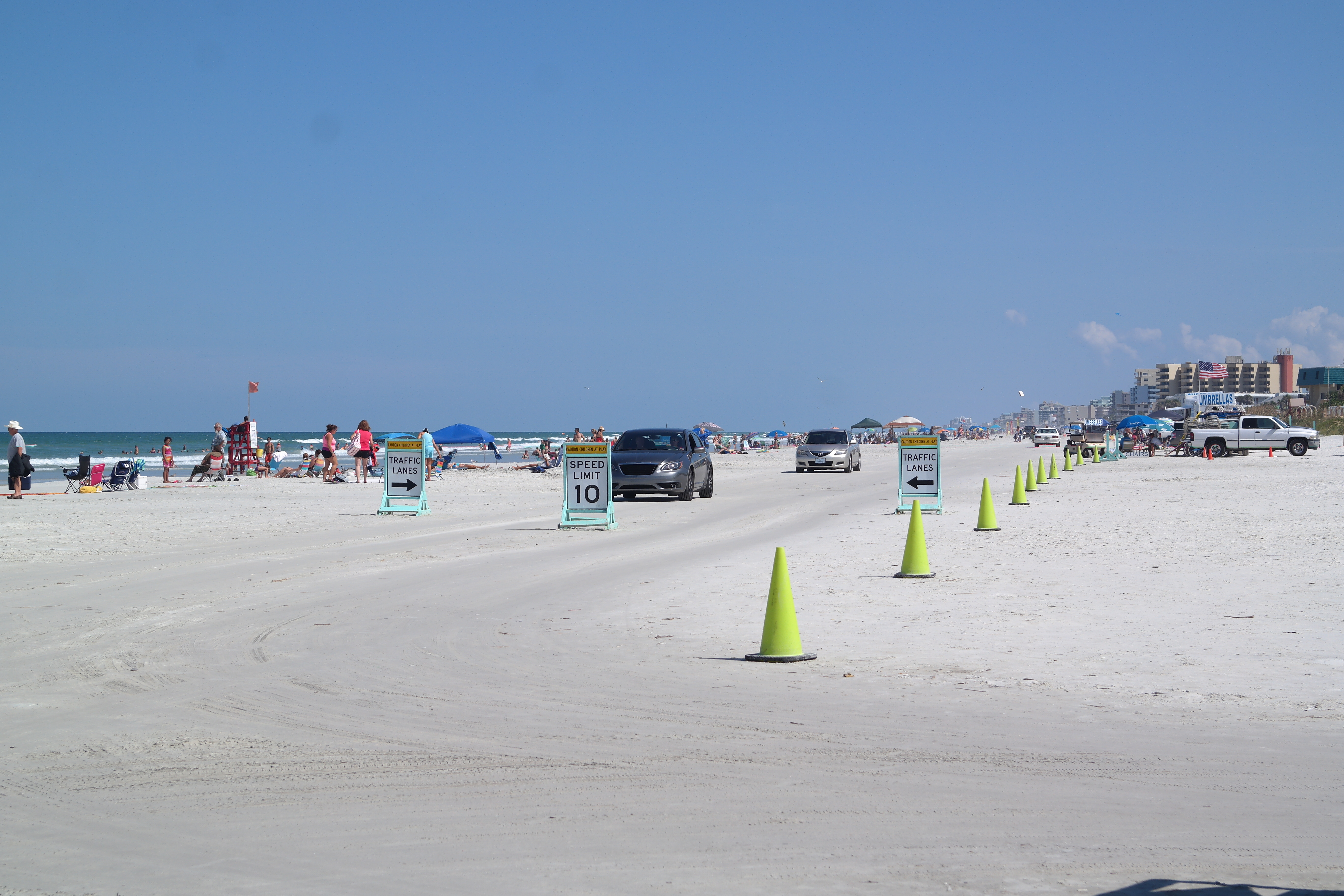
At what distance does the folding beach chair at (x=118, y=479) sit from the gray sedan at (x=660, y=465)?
52.3ft

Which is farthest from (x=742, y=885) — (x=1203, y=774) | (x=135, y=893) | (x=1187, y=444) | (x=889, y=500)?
(x=1187, y=444)

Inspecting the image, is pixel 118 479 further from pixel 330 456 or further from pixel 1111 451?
pixel 1111 451

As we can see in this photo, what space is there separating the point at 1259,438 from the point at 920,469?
40.2 m

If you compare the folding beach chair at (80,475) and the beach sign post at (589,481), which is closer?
the beach sign post at (589,481)

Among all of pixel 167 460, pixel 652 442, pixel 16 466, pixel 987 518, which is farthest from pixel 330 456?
pixel 987 518

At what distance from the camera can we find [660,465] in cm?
2552

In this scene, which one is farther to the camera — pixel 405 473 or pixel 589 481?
pixel 405 473

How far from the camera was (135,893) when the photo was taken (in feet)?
13.6

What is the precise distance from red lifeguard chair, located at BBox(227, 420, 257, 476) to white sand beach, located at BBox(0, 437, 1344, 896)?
2767 centimetres

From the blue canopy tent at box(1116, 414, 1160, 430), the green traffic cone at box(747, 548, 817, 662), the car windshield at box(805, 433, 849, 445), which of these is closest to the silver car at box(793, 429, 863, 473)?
the car windshield at box(805, 433, 849, 445)

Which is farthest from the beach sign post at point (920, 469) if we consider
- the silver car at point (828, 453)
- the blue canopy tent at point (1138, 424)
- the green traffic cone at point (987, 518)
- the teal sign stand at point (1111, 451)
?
the blue canopy tent at point (1138, 424)

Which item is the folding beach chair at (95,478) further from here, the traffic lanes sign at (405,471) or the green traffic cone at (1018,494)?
the green traffic cone at (1018,494)

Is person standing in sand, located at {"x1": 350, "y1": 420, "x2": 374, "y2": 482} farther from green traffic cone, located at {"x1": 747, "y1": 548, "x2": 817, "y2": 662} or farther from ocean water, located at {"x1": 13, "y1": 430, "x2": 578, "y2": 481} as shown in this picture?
green traffic cone, located at {"x1": 747, "y1": 548, "x2": 817, "y2": 662}

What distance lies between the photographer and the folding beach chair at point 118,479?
33344mm
